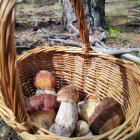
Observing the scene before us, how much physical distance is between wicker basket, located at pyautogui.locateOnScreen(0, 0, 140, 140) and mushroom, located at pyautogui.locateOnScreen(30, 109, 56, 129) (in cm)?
29

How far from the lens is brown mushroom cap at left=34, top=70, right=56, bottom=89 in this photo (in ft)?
5.81

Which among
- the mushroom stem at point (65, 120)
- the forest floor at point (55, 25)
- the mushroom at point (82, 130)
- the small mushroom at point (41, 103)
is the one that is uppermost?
the forest floor at point (55, 25)

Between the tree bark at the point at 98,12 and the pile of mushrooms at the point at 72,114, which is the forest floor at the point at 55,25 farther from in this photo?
the pile of mushrooms at the point at 72,114

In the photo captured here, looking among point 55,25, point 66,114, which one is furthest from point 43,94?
point 55,25

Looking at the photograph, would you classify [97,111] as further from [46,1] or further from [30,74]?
[46,1]

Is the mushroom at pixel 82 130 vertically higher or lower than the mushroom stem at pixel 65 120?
lower

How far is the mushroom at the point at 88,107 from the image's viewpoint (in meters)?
1.61

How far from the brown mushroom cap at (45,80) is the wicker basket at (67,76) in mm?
100

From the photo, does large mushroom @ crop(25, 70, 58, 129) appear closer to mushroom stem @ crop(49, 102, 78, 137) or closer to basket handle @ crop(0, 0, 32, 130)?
mushroom stem @ crop(49, 102, 78, 137)

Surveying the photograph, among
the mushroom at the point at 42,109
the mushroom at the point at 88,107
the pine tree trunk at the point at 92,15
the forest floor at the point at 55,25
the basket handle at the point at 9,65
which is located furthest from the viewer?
the pine tree trunk at the point at 92,15

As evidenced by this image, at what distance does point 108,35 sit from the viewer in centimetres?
360

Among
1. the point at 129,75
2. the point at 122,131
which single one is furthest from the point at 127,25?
the point at 122,131

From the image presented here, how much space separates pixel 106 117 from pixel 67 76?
54 cm

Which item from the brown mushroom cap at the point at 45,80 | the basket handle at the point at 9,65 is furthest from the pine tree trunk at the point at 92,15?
the basket handle at the point at 9,65
